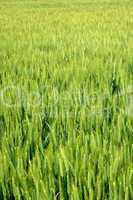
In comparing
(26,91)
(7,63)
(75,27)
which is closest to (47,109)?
(26,91)

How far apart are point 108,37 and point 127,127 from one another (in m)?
3.17

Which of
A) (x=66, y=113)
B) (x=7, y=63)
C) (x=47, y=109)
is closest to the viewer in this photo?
(x=66, y=113)

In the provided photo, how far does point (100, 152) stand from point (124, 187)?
0.21 m

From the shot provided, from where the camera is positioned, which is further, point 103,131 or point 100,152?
point 103,131

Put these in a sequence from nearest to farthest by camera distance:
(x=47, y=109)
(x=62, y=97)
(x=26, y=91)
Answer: (x=47, y=109) → (x=62, y=97) → (x=26, y=91)

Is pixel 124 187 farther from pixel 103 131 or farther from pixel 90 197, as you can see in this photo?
pixel 103 131

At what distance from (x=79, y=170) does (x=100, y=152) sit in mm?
101

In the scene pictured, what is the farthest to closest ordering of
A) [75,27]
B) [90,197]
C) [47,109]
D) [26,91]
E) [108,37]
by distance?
[75,27]
[108,37]
[26,91]
[47,109]
[90,197]

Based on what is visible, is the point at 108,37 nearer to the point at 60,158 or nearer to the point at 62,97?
the point at 62,97

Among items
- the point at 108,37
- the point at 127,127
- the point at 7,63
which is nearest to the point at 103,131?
the point at 127,127

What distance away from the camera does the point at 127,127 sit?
1.60 m

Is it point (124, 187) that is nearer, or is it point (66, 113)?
point (124, 187)

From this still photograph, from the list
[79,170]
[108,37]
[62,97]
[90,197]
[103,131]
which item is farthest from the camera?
[108,37]

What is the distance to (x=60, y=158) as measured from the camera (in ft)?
3.93
